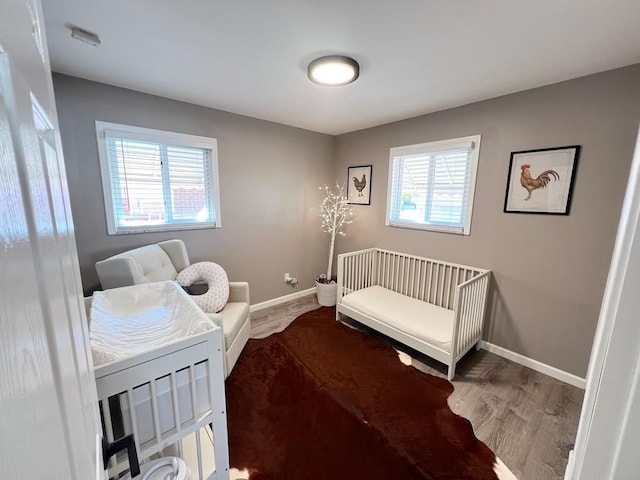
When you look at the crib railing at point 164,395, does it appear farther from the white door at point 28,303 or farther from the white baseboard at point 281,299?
the white baseboard at point 281,299

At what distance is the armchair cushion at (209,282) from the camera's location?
218 centimetres

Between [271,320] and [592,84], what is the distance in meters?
3.47

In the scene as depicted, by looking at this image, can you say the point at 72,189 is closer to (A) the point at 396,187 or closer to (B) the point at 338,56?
(B) the point at 338,56

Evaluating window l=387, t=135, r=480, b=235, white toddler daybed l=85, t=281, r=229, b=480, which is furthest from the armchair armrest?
window l=387, t=135, r=480, b=235

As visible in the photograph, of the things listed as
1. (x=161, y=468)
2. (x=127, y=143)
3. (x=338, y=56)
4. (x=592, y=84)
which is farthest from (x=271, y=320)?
(x=592, y=84)

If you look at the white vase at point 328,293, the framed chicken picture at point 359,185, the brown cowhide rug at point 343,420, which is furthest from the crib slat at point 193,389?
the framed chicken picture at point 359,185

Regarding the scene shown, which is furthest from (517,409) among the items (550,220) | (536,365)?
(550,220)

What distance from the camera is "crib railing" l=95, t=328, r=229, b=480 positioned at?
0.88 meters

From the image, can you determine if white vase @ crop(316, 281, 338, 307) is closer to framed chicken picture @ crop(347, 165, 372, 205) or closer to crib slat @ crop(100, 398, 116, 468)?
framed chicken picture @ crop(347, 165, 372, 205)

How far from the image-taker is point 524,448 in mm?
1534

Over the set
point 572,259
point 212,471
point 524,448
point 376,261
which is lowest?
point 524,448

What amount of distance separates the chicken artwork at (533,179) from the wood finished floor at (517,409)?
151cm

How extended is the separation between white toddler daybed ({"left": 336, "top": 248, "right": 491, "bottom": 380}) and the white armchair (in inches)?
43.8

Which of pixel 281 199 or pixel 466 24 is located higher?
pixel 466 24
